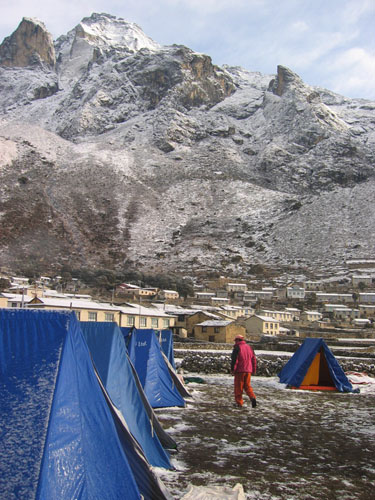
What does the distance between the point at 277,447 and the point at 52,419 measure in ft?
18.6

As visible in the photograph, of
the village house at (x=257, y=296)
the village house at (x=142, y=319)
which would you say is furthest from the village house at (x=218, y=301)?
the village house at (x=142, y=319)

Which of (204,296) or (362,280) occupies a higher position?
(362,280)

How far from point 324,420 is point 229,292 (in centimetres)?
8546

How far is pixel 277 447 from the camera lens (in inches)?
342

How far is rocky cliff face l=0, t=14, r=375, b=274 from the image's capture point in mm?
108731

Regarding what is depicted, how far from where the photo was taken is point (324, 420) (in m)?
11.6

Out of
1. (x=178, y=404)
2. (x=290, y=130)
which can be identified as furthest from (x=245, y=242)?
(x=178, y=404)

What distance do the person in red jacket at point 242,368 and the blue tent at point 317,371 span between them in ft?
18.9

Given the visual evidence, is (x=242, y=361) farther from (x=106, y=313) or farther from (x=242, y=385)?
(x=106, y=313)

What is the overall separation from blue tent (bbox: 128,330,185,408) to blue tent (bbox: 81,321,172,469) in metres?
3.54

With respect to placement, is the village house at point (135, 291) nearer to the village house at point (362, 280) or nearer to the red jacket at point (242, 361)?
A: the village house at point (362, 280)

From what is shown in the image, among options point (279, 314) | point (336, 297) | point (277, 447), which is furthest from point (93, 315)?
point (336, 297)

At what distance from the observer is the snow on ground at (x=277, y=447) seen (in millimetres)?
6555

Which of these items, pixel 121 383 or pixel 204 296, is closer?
pixel 121 383
